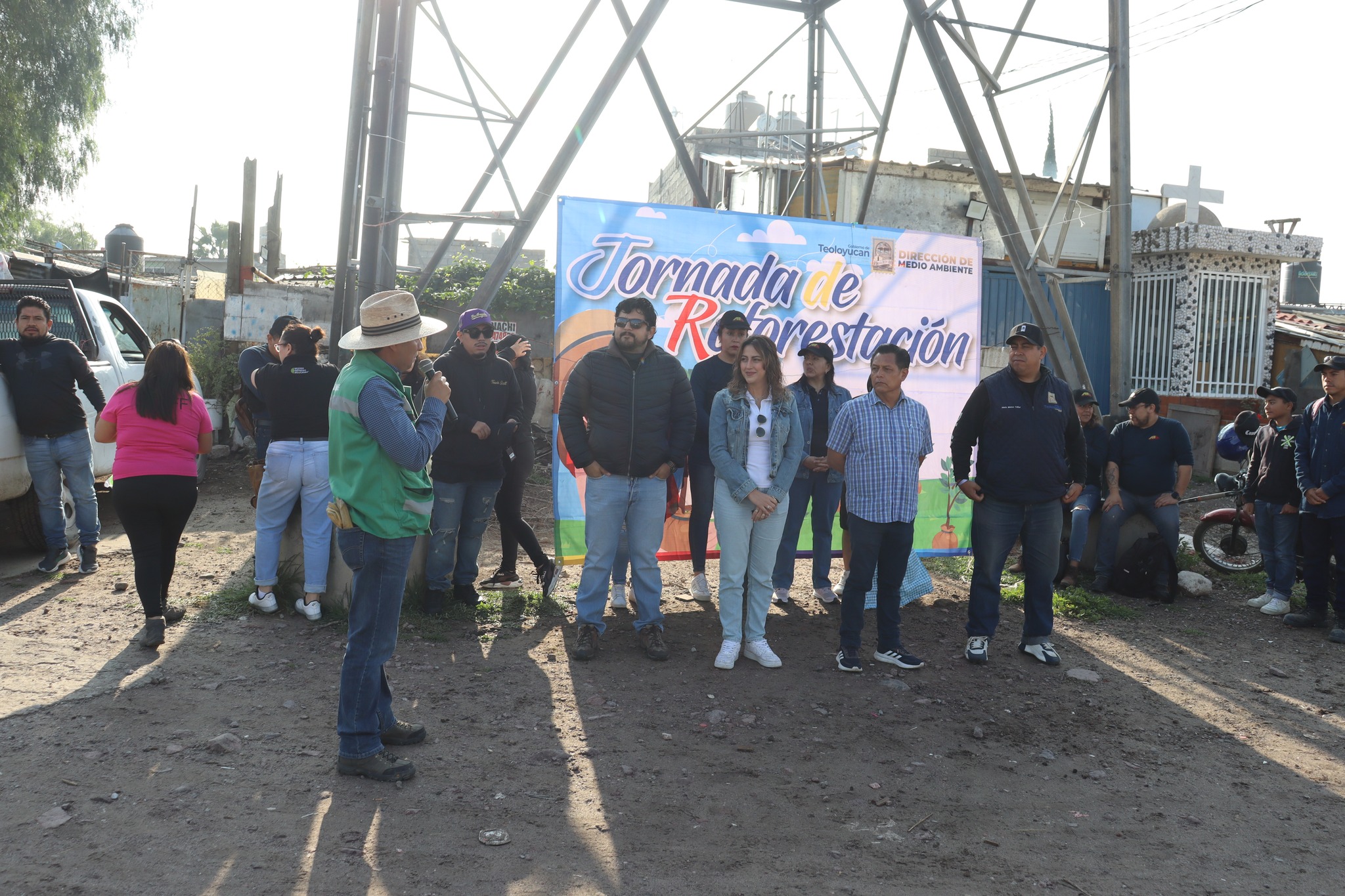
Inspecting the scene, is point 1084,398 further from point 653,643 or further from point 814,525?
point 653,643

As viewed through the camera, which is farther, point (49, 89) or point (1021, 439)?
point (49, 89)

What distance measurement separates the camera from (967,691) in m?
5.20

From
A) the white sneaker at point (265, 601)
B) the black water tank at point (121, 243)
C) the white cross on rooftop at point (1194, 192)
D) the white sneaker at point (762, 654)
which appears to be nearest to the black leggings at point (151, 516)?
the white sneaker at point (265, 601)

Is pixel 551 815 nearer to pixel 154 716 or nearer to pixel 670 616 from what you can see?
pixel 154 716

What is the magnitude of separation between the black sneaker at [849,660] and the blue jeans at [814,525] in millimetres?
1261

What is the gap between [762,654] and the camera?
214 inches

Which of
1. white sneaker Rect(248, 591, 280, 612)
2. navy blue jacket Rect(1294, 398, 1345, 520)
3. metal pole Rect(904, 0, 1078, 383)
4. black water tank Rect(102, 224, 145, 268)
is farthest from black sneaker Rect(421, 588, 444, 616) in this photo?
black water tank Rect(102, 224, 145, 268)

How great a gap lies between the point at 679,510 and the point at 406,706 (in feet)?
8.78

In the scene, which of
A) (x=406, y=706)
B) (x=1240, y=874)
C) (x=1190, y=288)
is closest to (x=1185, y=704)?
(x=1240, y=874)

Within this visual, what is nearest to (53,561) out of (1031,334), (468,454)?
(468,454)

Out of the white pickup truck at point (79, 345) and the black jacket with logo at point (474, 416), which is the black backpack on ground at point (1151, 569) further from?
the white pickup truck at point (79, 345)

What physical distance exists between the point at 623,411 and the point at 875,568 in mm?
1717

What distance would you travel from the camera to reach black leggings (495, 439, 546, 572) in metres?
6.62

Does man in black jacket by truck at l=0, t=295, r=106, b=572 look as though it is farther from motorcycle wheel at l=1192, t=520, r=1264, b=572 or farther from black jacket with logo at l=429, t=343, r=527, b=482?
motorcycle wheel at l=1192, t=520, r=1264, b=572
